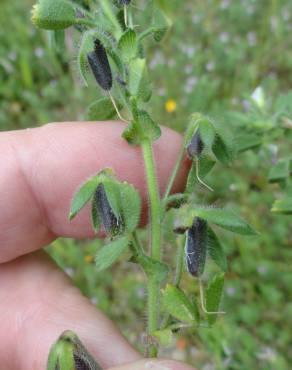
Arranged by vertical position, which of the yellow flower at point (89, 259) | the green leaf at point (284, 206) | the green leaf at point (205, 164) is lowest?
the yellow flower at point (89, 259)

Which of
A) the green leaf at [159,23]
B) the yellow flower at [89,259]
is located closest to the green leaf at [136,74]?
the green leaf at [159,23]

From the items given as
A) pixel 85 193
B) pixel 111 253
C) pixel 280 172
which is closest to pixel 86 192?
pixel 85 193

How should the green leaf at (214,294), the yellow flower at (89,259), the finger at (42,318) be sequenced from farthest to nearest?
1. the yellow flower at (89,259)
2. the finger at (42,318)
3. the green leaf at (214,294)

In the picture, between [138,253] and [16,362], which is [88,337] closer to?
[16,362]

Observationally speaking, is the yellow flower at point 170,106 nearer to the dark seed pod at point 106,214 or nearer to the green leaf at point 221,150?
the green leaf at point 221,150

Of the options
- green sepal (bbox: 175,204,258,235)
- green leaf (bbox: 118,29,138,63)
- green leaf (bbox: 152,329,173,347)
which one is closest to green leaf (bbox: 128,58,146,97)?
green leaf (bbox: 118,29,138,63)

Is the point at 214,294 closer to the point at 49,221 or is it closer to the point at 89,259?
the point at 49,221
